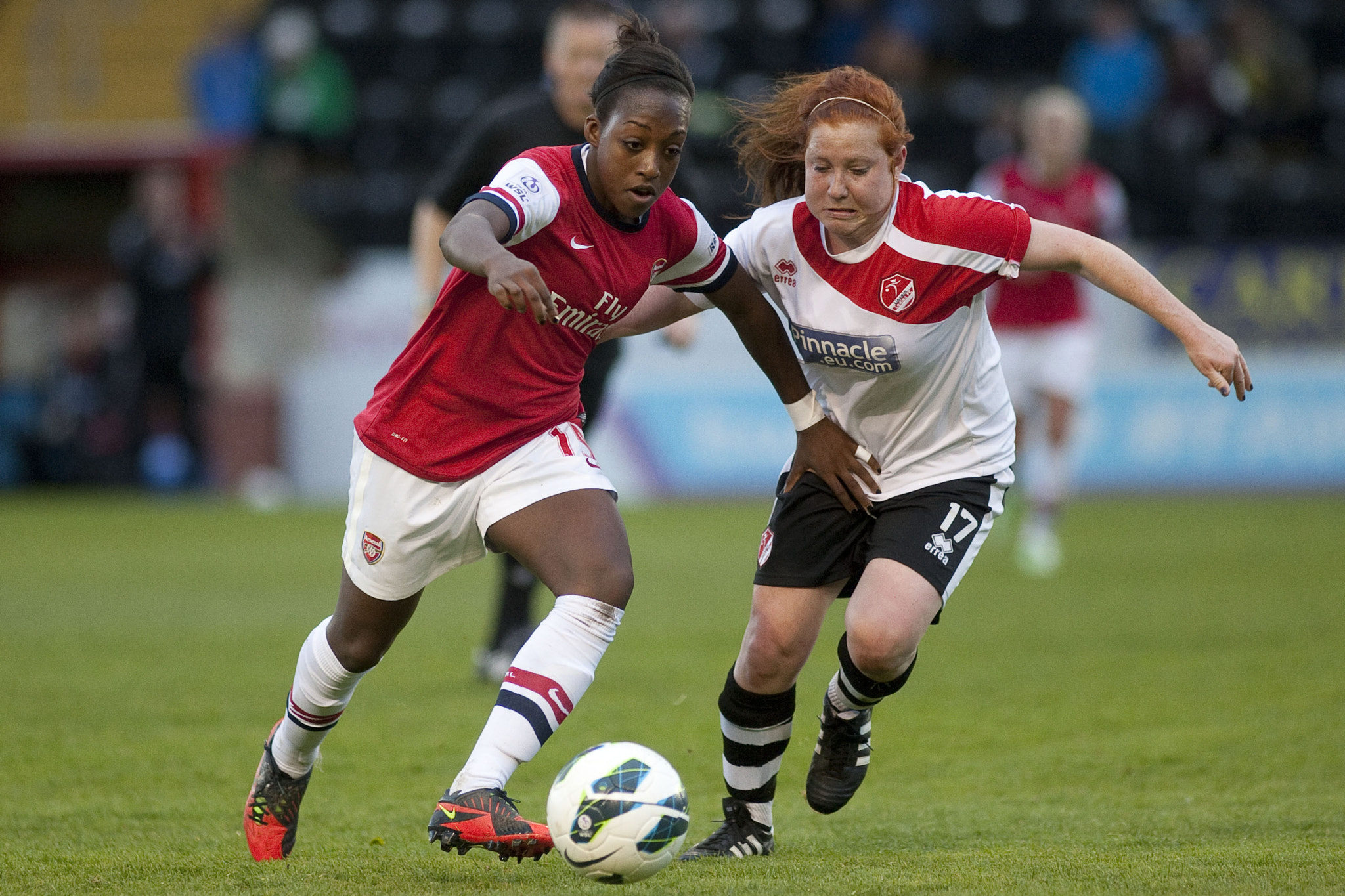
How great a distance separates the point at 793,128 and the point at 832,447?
2.68 ft

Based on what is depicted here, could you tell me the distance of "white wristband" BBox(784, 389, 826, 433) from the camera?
4055 millimetres

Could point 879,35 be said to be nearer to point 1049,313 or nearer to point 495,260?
point 1049,313

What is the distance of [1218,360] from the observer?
11.7 feet

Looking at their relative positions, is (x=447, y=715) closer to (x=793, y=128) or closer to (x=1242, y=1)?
(x=793, y=128)

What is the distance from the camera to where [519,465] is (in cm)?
361

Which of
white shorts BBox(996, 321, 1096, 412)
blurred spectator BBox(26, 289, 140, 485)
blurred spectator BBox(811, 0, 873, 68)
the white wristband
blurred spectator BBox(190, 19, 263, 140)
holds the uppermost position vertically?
the white wristband

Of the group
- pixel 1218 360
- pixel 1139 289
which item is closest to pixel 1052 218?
pixel 1139 289

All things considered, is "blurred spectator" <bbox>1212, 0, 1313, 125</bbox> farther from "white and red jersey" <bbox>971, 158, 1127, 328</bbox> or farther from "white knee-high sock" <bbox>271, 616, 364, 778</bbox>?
"white knee-high sock" <bbox>271, 616, 364, 778</bbox>

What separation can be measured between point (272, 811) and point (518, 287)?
1.60 meters

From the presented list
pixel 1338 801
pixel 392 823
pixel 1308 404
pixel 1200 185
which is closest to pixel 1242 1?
pixel 1200 185

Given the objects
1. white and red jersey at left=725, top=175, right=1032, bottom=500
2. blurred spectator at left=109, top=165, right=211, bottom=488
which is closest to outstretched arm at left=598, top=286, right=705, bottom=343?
white and red jersey at left=725, top=175, right=1032, bottom=500

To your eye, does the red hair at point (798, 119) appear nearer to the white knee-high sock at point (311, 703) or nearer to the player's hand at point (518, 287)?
the player's hand at point (518, 287)

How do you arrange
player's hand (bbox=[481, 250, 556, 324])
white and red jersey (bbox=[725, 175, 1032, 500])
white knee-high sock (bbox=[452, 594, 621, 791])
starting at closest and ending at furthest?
player's hand (bbox=[481, 250, 556, 324]) < white knee-high sock (bbox=[452, 594, 621, 791]) < white and red jersey (bbox=[725, 175, 1032, 500])

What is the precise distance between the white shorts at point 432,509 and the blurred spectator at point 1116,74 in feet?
43.8
